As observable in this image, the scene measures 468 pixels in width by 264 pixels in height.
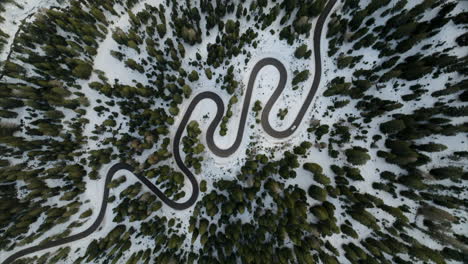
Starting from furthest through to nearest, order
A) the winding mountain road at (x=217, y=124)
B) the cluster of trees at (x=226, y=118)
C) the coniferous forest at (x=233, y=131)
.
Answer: the winding mountain road at (x=217, y=124), the cluster of trees at (x=226, y=118), the coniferous forest at (x=233, y=131)

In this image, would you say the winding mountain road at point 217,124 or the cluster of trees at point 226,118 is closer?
the cluster of trees at point 226,118

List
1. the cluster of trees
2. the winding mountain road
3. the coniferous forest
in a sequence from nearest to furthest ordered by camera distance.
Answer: the coniferous forest → the cluster of trees → the winding mountain road

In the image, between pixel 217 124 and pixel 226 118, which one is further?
pixel 217 124

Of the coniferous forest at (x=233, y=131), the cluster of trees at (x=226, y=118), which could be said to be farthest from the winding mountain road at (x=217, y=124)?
the cluster of trees at (x=226, y=118)

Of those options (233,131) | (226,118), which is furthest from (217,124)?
(233,131)

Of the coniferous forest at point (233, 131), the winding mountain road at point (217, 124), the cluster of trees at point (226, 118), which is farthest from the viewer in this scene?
the winding mountain road at point (217, 124)

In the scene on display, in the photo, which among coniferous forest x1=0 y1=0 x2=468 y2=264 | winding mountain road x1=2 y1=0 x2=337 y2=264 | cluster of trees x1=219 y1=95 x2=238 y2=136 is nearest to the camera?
coniferous forest x1=0 y1=0 x2=468 y2=264

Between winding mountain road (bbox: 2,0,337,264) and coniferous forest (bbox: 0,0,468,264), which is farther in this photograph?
winding mountain road (bbox: 2,0,337,264)

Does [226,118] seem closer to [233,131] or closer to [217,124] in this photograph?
[217,124]

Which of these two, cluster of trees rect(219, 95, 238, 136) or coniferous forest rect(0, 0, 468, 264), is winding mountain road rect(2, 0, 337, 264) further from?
cluster of trees rect(219, 95, 238, 136)

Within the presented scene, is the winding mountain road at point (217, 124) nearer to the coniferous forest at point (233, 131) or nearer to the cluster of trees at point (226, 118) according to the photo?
the coniferous forest at point (233, 131)

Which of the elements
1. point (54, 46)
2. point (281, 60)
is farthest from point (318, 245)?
point (54, 46)

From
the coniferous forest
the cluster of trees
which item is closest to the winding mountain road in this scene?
the coniferous forest
